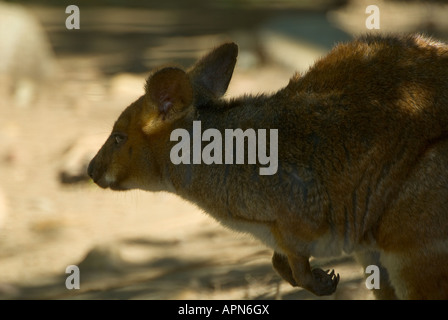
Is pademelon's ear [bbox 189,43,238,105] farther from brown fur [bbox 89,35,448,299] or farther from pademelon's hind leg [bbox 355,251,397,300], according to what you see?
pademelon's hind leg [bbox 355,251,397,300]

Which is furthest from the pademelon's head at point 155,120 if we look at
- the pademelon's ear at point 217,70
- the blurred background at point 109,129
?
the blurred background at point 109,129

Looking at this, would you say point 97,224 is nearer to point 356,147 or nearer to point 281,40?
point 356,147

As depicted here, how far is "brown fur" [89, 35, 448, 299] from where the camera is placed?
147 inches

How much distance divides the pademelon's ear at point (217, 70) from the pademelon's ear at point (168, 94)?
0.90 feet

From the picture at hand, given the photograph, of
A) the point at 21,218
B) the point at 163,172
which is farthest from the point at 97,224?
the point at 163,172

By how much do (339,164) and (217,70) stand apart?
0.95 m

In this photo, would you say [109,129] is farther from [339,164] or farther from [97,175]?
[339,164]

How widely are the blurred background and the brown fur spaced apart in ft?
2.79

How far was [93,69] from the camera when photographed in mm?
10883

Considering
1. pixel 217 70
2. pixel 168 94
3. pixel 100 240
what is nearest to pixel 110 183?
pixel 168 94

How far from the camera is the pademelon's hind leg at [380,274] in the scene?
4188 millimetres

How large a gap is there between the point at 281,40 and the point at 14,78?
3271 mm

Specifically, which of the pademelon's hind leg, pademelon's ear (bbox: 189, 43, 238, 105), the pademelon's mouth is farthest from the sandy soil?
pademelon's ear (bbox: 189, 43, 238, 105)

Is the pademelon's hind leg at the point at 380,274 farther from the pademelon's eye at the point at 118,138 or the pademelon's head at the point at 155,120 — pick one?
the pademelon's eye at the point at 118,138
